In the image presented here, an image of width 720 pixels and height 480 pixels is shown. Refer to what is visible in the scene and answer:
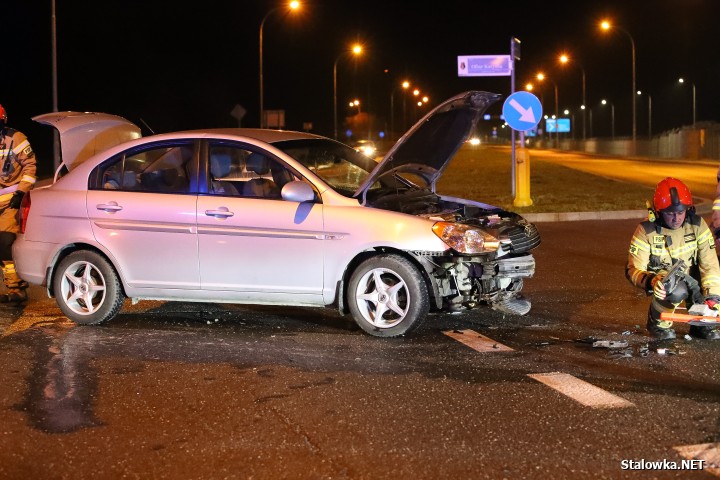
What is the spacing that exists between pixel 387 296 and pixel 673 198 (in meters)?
2.12

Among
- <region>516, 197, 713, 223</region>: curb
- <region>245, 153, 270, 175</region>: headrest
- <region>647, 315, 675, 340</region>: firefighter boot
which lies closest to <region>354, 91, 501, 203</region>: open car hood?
<region>245, 153, 270, 175</region>: headrest

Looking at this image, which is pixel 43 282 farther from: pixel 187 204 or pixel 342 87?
pixel 342 87

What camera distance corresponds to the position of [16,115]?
62875 mm

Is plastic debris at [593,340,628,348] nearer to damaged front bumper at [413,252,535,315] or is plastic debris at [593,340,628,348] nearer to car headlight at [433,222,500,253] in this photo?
damaged front bumper at [413,252,535,315]

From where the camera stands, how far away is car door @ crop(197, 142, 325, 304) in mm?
6984

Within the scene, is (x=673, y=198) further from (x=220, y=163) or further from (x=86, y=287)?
(x=86, y=287)

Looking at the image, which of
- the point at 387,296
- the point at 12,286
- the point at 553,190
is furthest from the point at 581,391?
the point at 553,190

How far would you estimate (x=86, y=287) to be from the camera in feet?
24.7

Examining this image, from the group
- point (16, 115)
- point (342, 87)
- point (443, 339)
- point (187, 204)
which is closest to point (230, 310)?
point (187, 204)

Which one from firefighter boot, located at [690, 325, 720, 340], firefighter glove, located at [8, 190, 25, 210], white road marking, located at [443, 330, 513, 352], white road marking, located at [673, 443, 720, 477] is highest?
firefighter glove, located at [8, 190, 25, 210]

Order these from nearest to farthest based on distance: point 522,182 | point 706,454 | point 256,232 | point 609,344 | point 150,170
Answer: point 706,454 < point 609,344 < point 256,232 < point 150,170 < point 522,182

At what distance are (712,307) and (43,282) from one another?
5.24 m

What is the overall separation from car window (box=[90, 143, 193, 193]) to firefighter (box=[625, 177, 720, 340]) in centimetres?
351

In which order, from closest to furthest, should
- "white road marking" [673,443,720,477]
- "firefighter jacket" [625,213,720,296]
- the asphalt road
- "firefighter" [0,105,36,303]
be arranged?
1. "white road marking" [673,443,720,477]
2. the asphalt road
3. "firefighter jacket" [625,213,720,296]
4. "firefighter" [0,105,36,303]
